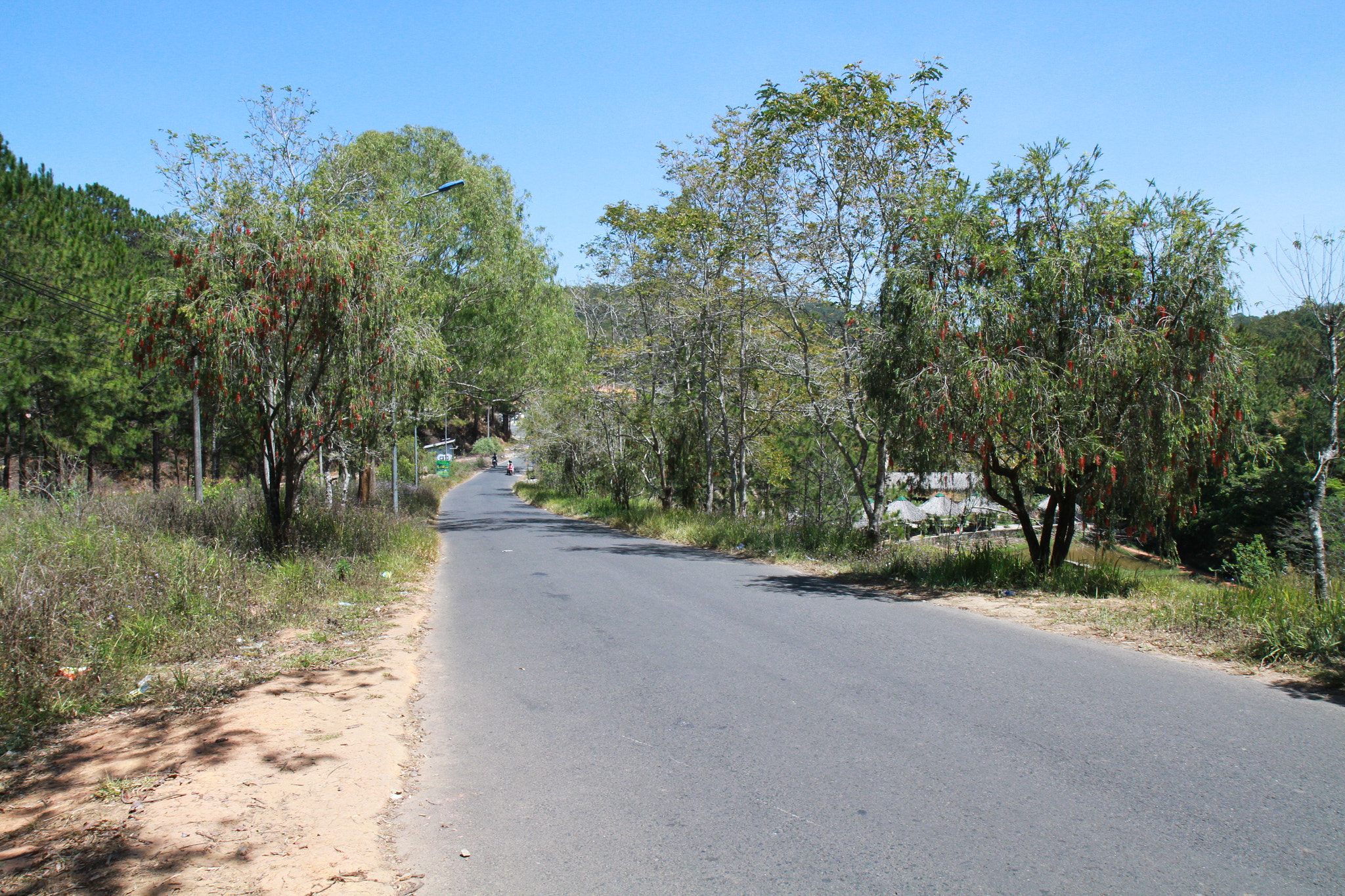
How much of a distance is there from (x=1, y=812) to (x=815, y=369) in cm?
1831

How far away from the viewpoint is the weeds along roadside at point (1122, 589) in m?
7.59

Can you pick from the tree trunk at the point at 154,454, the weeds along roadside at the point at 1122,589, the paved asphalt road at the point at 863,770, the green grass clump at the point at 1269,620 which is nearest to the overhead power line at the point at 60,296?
the tree trunk at the point at 154,454

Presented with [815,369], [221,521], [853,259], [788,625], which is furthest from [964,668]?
[815,369]

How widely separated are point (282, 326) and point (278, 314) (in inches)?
10.4

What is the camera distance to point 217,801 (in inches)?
177

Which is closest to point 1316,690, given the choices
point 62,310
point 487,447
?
point 62,310

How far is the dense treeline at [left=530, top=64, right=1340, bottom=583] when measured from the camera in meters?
11.8

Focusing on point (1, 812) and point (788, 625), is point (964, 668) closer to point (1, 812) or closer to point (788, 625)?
point (788, 625)

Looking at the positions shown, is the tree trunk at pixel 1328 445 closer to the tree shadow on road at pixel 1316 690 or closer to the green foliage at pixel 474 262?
the tree shadow on road at pixel 1316 690

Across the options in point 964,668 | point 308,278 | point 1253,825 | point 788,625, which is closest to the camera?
point 1253,825

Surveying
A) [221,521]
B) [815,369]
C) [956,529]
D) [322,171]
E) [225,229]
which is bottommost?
[956,529]

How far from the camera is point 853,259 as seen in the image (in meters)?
17.2

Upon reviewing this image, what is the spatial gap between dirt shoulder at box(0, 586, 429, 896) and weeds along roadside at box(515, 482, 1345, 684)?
7321 mm

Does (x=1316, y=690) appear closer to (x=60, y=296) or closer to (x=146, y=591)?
(x=146, y=591)
